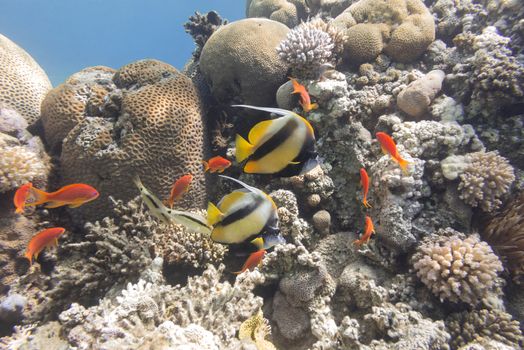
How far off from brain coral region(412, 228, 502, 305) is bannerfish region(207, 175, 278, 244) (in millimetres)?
2698

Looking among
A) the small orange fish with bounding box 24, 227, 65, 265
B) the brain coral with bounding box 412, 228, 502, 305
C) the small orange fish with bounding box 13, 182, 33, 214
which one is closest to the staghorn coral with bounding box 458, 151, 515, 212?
the brain coral with bounding box 412, 228, 502, 305

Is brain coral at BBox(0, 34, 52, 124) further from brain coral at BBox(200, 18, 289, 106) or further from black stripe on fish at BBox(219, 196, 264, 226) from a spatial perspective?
black stripe on fish at BBox(219, 196, 264, 226)

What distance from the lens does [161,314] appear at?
300 cm

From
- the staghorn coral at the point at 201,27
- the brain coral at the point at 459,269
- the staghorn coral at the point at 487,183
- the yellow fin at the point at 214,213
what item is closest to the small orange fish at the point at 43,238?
the yellow fin at the point at 214,213

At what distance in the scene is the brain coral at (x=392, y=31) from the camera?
530cm

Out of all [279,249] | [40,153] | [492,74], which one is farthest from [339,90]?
[40,153]

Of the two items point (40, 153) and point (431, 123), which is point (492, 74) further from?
point (40, 153)

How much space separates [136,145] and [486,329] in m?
5.11

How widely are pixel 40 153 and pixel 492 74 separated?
7.09 meters

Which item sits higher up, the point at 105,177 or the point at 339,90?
the point at 339,90

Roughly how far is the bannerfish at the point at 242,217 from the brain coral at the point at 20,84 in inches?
199

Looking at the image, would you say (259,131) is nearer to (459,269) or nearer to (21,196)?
(459,269)

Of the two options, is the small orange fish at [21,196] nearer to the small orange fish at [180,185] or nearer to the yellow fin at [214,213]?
the small orange fish at [180,185]

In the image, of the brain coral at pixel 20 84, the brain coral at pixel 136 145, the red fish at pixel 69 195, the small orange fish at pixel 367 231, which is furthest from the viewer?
the brain coral at pixel 20 84
